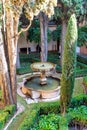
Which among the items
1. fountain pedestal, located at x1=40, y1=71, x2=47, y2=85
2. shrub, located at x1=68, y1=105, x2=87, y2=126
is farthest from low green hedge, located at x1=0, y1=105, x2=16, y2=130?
fountain pedestal, located at x1=40, y1=71, x2=47, y2=85

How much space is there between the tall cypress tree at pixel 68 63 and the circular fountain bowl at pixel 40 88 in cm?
363

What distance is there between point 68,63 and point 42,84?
237 inches

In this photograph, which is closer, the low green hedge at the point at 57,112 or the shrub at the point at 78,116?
the low green hedge at the point at 57,112

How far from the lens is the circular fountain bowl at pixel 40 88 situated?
16.4 metres

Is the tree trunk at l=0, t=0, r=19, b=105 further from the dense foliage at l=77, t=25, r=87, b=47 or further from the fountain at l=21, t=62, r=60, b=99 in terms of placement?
the dense foliage at l=77, t=25, r=87, b=47

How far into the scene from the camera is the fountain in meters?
16.4

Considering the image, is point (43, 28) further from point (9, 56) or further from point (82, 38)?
point (9, 56)

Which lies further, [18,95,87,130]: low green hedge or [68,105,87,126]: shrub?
[68,105,87,126]: shrub

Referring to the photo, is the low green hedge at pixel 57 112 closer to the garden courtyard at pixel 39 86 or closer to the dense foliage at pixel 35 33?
the garden courtyard at pixel 39 86

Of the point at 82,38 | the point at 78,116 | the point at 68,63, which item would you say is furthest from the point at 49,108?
the point at 82,38

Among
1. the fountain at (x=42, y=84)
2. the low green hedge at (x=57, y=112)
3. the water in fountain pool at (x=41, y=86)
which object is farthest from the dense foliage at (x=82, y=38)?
the low green hedge at (x=57, y=112)

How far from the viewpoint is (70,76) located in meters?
12.3

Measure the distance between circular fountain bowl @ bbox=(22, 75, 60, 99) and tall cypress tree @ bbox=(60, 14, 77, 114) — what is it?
3.63 metres

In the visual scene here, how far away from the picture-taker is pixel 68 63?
1204 centimetres
